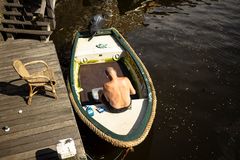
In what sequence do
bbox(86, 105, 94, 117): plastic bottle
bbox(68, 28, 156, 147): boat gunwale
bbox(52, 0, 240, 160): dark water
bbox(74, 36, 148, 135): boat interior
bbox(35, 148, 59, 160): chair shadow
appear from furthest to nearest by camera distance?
1. bbox(52, 0, 240, 160): dark water
2. bbox(86, 105, 94, 117): plastic bottle
3. bbox(74, 36, 148, 135): boat interior
4. bbox(68, 28, 156, 147): boat gunwale
5. bbox(35, 148, 59, 160): chair shadow

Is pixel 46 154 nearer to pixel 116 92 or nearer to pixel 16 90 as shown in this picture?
pixel 116 92

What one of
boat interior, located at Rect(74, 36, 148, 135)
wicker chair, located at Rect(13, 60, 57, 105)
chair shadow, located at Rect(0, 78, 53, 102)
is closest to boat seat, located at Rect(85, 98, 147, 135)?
boat interior, located at Rect(74, 36, 148, 135)

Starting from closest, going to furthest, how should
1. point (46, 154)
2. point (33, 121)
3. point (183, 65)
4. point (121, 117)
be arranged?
point (46, 154) < point (33, 121) < point (121, 117) < point (183, 65)

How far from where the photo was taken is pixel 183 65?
14.0m

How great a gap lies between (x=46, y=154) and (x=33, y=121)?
1.34 meters

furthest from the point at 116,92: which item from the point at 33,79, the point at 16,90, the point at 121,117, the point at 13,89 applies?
the point at 13,89

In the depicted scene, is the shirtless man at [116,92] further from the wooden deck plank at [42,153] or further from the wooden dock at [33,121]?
the wooden deck plank at [42,153]

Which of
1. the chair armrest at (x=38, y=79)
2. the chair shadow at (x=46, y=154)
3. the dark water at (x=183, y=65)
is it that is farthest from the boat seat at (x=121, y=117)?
the chair shadow at (x=46, y=154)

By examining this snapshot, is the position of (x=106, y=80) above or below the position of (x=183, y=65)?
above

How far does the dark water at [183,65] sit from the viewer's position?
973cm

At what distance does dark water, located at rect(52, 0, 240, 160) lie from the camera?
31.9 ft

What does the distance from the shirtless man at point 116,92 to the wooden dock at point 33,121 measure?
1.29 meters

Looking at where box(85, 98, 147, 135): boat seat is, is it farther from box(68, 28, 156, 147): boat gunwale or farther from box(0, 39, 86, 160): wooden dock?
box(0, 39, 86, 160): wooden dock

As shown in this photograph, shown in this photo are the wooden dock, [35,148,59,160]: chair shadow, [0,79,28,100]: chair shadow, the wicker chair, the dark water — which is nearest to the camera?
[35,148,59,160]: chair shadow
